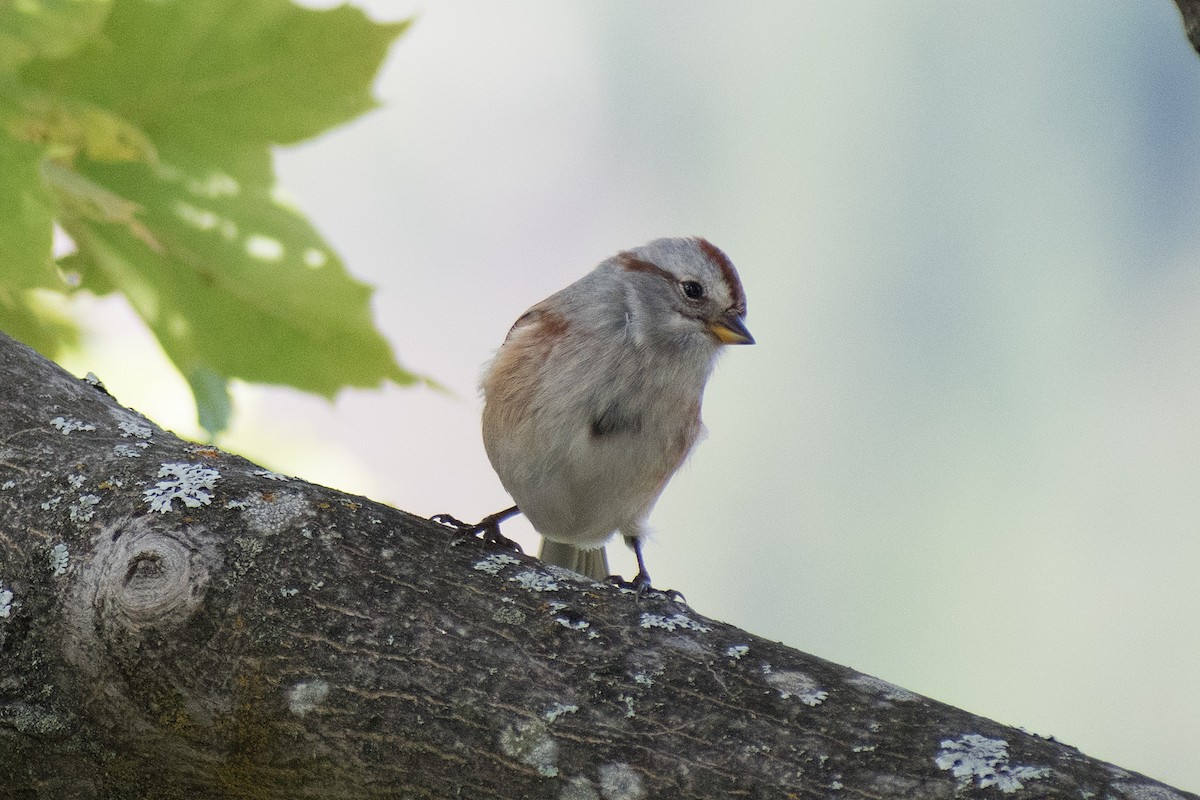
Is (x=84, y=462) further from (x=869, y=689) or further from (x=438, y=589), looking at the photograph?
(x=869, y=689)

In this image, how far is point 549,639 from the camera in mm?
1933

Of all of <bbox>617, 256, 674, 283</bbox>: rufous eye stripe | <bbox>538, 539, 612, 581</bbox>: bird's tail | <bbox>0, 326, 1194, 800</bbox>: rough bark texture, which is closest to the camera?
<bbox>0, 326, 1194, 800</bbox>: rough bark texture

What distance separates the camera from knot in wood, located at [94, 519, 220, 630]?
71.8 inches

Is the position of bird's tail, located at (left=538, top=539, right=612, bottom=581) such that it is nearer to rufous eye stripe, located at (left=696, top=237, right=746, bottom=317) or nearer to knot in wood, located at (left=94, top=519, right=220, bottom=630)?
rufous eye stripe, located at (left=696, top=237, right=746, bottom=317)

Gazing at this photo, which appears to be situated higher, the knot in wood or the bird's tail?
the bird's tail

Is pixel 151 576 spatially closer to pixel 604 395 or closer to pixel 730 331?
pixel 604 395

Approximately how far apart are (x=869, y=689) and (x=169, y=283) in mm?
1514

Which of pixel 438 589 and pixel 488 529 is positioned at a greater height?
pixel 488 529

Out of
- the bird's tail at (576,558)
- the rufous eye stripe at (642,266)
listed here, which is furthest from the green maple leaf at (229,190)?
the bird's tail at (576,558)

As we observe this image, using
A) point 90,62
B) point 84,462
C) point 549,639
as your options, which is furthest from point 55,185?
point 549,639

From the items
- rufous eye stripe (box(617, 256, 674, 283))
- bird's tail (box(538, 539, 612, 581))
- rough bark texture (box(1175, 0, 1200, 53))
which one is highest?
rufous eye stripe (box(617, 256, 674, 283))

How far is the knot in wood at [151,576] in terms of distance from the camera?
182cm

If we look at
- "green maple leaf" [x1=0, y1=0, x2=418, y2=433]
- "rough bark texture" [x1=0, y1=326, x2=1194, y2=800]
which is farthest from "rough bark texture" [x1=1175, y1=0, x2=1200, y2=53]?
"green maple leaf" [x1=0, y1=0, x2=418, y2=433]

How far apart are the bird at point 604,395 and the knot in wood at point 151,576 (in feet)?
4.24
